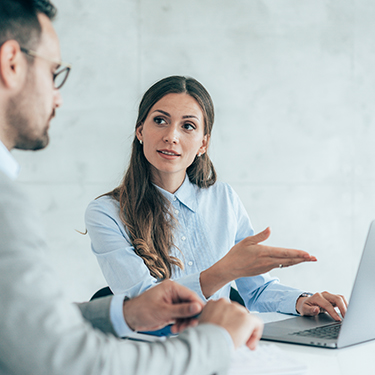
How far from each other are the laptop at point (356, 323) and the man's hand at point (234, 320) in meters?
0.37

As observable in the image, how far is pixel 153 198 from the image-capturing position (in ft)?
6.72

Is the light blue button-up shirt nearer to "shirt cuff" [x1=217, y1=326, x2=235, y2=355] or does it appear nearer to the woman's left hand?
the woman's left hand

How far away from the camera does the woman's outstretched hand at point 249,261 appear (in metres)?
1.31

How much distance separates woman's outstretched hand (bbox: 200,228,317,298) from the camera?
1310 mm

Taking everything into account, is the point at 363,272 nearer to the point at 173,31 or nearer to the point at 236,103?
the point at 236,103

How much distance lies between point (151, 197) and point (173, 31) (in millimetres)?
1554

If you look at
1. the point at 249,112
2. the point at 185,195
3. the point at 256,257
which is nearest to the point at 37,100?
the point at 256,257

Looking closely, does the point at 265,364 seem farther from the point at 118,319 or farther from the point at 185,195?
the point at 185,195

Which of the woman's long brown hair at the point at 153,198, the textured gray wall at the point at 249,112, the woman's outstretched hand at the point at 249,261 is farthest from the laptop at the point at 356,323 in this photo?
the textured gray wall at the point at 249,112

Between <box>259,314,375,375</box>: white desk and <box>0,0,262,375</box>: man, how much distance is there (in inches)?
9.6

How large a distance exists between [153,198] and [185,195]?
6.4 inches

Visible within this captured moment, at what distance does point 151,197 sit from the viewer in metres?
2.05

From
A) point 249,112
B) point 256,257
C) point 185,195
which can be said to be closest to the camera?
point 256,257

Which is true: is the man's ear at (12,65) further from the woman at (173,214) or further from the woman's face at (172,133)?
the woman's face at (172,133)
